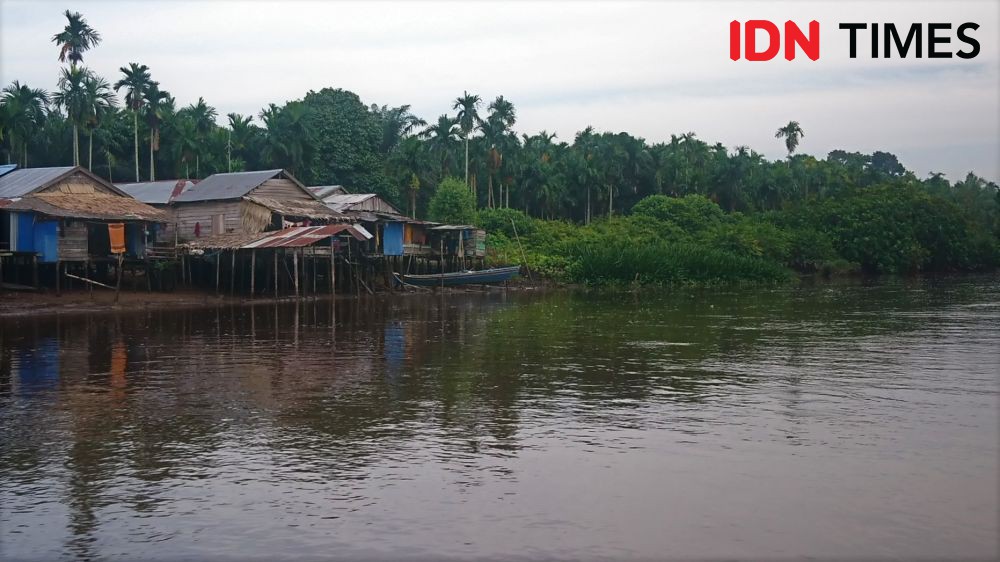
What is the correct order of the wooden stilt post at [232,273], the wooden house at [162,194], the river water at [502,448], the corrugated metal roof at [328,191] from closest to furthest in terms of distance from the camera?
the river water at [502,448], the wooden stilt post at [232,273], the wooden house at [162,194], the corrugated metal roof at [328,191]

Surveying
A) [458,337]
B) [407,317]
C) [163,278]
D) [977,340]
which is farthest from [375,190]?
[977,340]

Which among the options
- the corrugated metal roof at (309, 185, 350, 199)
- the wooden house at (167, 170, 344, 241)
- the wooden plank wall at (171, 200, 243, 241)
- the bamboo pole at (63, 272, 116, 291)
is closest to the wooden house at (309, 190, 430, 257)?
the corrugated metal roof at (309, 185, 350, 199)

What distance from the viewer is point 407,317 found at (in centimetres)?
3388

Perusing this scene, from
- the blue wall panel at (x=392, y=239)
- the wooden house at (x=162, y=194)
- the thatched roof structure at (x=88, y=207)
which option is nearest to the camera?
the thatched roof structure at (x=88, y=207)

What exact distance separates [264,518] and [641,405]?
740 centimetres

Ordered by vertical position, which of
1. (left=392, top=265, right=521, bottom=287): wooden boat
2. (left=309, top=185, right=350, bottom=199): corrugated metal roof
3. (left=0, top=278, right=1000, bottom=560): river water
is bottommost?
(left=0, top=278, right=1000, bottom=560): river water

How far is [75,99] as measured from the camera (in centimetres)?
5372

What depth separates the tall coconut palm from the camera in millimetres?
62625

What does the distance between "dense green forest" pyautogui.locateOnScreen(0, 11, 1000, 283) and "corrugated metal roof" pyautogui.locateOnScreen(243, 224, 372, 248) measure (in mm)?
17209

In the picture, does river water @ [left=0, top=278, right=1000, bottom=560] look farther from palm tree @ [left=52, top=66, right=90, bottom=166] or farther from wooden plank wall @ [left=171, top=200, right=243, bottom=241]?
palm tree @ [left=52, top=66, right=90, bottom=166]

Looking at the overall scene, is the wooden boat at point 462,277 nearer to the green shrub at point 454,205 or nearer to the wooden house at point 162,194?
the green shrub at point 454,205

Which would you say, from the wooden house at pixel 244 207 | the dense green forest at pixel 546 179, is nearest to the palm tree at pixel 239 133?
the dense green forest at pixel 546 179

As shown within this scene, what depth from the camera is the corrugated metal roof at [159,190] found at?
48375 millimetres

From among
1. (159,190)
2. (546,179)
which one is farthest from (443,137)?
(159,190)
